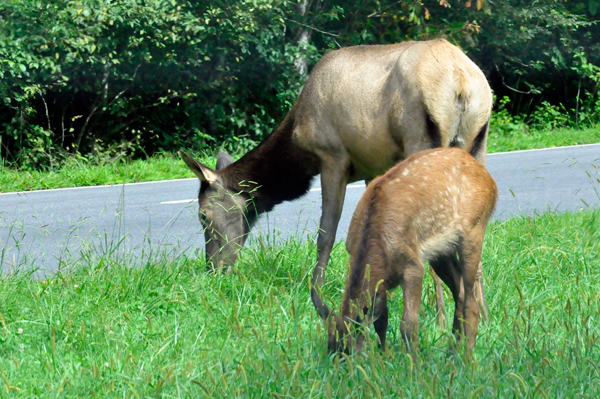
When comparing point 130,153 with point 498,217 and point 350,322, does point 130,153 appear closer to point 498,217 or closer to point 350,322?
point 498,217

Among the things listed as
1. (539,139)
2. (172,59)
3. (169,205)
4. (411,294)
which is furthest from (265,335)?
(539,139)

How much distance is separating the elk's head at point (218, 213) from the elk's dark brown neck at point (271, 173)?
4.4 inches

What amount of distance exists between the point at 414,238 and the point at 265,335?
898mm

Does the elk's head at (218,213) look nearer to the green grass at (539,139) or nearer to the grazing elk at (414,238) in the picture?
the grazing elk at (414,238)

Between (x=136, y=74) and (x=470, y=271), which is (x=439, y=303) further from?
(x=136, y=74)

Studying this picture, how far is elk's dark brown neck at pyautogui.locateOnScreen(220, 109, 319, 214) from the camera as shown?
20.2 ft

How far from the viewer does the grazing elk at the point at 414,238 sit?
3.44 metres

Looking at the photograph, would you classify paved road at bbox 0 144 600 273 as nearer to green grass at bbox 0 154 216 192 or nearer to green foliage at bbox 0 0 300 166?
green grass at bbox 0 154 216 192

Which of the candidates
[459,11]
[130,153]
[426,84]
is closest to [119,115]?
[130,153]

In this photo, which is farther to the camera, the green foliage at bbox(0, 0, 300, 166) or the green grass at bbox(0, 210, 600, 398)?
the green foliage at bbox(0, 0, 300, 166)

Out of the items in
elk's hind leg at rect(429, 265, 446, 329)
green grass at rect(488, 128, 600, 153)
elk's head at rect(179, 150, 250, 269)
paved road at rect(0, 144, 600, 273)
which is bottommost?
green grass at rect(488, 128, 600, 153)

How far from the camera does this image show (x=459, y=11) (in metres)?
Result: 16.9

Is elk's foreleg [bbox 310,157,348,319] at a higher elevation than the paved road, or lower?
higher

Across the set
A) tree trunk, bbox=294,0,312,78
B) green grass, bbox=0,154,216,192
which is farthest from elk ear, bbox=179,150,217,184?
tree trunk, bbox=294,0,312,78
